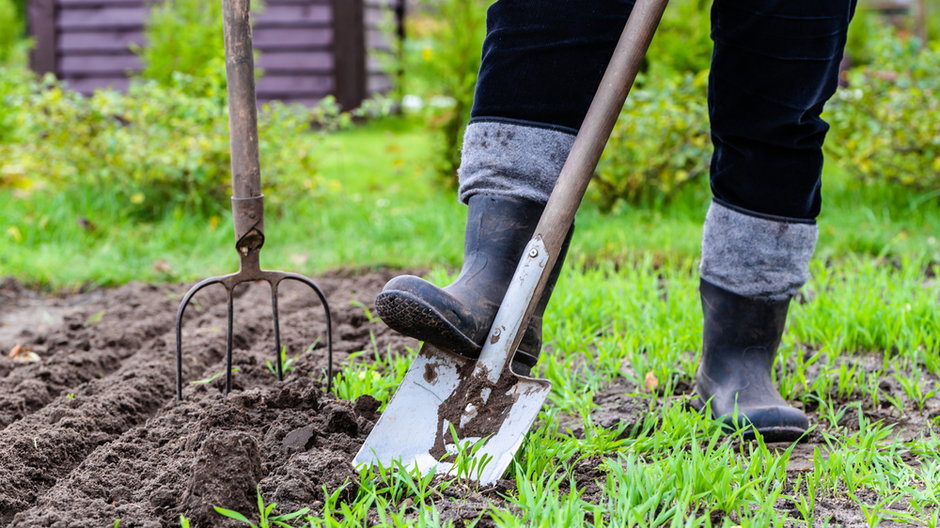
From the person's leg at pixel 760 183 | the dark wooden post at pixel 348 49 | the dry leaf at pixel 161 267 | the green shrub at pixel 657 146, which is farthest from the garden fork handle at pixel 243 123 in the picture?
the dark wooden post at pixel 348 49

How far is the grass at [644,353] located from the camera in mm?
1470

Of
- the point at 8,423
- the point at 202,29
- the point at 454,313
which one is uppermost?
the point at 202,29

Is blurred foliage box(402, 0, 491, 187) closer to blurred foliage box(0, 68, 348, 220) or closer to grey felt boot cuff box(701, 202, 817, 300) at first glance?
blurred foliage box(0, 68, 348, 220)

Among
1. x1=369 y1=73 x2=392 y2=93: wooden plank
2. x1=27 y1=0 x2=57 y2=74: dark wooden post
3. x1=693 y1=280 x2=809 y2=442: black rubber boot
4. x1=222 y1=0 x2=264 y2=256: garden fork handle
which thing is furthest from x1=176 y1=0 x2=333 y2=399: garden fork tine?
x1=27 y1=0 x2=57 y2=74: dark wooden post

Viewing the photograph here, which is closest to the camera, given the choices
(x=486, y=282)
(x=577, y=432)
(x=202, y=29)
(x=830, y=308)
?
(x=486, y=282)

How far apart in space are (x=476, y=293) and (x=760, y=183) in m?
0.67

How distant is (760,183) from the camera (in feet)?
6.07

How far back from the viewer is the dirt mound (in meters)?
1.46

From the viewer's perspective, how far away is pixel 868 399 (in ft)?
6.73

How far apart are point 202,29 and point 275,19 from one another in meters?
2.55

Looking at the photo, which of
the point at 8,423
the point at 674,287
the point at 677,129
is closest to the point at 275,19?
the point at 677,129

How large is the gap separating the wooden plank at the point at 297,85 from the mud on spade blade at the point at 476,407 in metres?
6.99

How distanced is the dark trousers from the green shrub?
2.35 m

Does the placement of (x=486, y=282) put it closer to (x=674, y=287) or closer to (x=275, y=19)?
(x=674, y=287)
